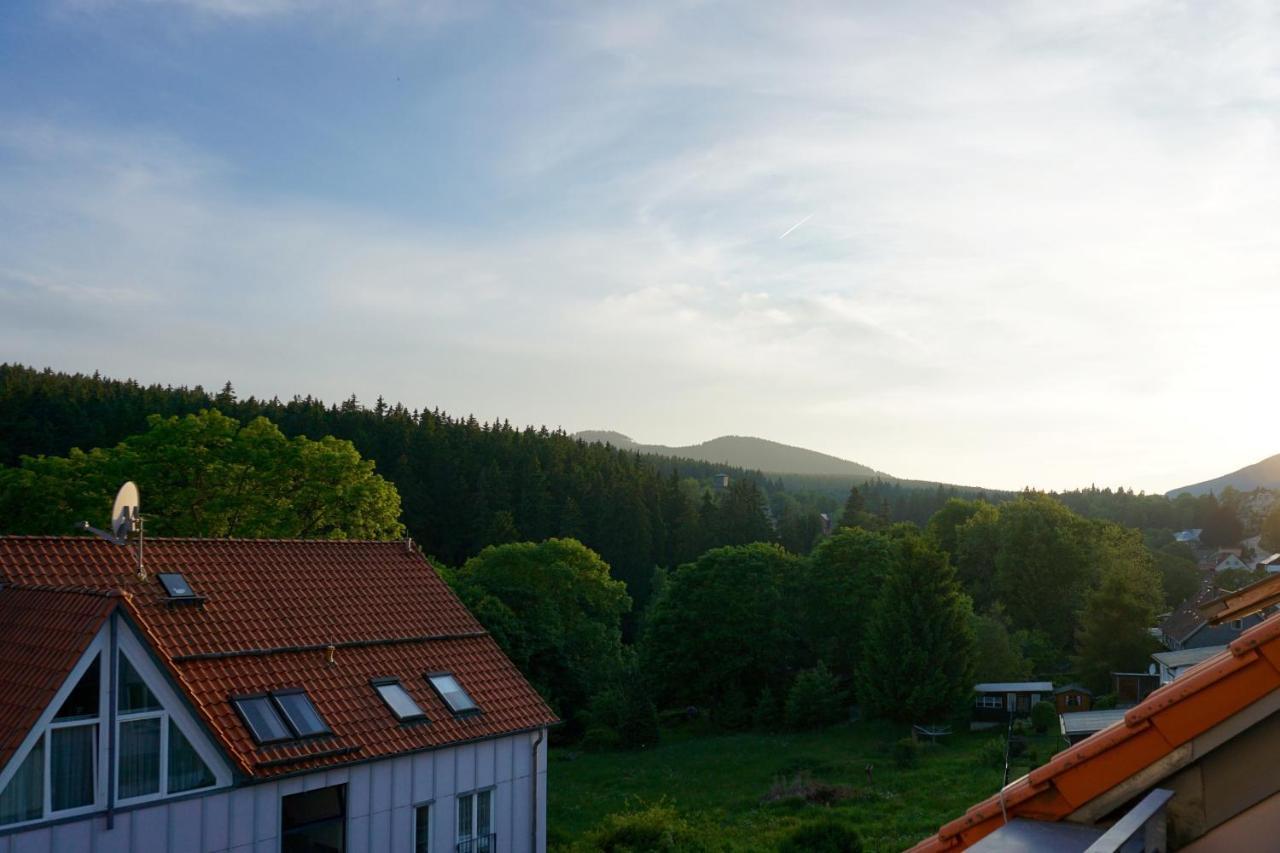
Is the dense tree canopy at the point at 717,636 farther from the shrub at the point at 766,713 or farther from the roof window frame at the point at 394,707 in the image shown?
the roof window frame at the point at 394,707

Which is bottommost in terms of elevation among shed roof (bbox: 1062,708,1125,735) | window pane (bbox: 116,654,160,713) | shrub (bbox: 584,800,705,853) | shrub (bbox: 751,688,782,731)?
shrub (bbox: 751,688,782,731)

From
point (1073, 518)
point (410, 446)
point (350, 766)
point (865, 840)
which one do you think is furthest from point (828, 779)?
point (410, 446)

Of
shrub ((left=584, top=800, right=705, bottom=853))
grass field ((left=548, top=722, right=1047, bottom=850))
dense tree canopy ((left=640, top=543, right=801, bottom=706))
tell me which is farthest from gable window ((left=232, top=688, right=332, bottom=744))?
dense tree canopy ((left=640, top=543, right=801, bottom=706))

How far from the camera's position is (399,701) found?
1762 centimetres

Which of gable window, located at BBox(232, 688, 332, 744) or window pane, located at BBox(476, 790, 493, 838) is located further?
window pane, located at BBox(476, 790, 493, 838)

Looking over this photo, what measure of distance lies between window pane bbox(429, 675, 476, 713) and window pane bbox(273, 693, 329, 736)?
2873mm

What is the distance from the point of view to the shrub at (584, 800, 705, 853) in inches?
843

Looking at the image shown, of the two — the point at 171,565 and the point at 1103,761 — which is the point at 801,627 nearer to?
the point at 171,565

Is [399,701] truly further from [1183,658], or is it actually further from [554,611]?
[554,611]

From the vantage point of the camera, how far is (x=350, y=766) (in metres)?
15.8

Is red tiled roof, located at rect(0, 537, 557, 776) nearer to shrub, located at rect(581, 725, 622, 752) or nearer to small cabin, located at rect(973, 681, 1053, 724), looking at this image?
shrub, located at rect(581, 725, 622, 752)

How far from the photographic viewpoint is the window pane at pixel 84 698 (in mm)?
12876

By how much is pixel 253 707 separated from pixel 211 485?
835 inches

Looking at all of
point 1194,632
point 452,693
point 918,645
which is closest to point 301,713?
point 452,693
